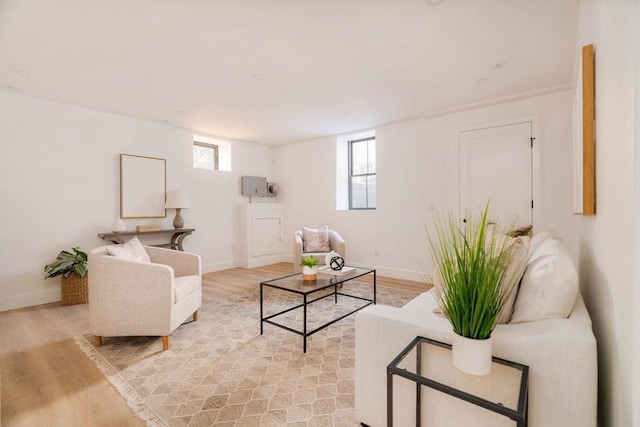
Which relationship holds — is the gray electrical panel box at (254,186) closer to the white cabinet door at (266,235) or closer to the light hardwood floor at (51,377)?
the white cabinet door at (266,235)

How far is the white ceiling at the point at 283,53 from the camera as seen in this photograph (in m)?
1.92

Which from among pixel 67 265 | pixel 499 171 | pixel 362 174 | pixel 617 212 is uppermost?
pixel 362 174

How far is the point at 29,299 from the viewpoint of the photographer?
3.29 metres

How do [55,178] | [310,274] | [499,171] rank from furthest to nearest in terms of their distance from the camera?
[499,171], [55,178], [310,274]

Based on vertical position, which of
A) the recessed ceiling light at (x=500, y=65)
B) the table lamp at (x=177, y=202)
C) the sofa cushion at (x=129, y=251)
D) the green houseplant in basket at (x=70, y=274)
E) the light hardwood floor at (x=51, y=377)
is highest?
the recessed ceiling light at (x=500, y=65)

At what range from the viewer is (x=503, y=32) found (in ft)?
7.14

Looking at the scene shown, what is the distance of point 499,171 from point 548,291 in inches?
117

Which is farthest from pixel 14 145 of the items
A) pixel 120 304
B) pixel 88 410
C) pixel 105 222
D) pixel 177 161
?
pixel 88 410

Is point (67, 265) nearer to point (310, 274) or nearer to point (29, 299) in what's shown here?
point (29, 299)

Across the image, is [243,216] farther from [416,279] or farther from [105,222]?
[416,279]

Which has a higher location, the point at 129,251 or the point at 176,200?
the point at 176,200

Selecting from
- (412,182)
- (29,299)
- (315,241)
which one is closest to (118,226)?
(29,299)

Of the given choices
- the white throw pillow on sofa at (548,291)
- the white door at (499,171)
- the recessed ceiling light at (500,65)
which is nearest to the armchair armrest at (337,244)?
the white door at (499,171)

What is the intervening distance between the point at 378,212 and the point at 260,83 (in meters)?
2.66
